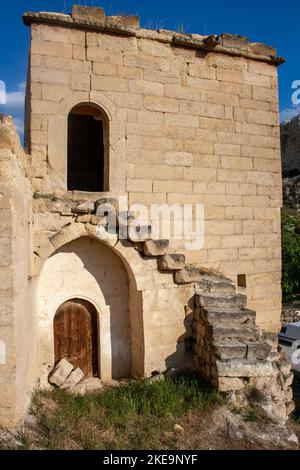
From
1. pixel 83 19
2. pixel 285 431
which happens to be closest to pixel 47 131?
pixel 83 19

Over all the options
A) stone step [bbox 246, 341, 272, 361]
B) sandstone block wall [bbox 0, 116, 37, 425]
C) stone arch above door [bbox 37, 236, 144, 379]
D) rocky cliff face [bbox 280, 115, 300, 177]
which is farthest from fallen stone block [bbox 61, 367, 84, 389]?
rocky cliff face [bbox 280, 115, 300, 177]

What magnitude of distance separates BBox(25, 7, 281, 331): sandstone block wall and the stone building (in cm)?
2

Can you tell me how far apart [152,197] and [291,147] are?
20946 millimetres

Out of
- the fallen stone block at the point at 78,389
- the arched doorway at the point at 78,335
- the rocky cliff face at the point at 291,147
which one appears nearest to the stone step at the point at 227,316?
the arched doorway at the point at 78,335

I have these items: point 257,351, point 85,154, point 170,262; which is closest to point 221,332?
point 257,351

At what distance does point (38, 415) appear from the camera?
479 cm

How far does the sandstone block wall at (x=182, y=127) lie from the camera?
6.63 m

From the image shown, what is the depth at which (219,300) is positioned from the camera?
6.48 m

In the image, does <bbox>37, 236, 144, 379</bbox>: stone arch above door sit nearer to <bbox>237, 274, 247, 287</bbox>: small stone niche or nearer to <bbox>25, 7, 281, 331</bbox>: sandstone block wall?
<bbox>25, 7, 281, 331</bbox>: sandstone block wall

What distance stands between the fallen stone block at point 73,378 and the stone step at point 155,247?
7.43ft

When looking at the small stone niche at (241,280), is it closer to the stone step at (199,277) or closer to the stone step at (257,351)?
the stone step at (199,277)

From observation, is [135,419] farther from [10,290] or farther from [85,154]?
[85,154]
